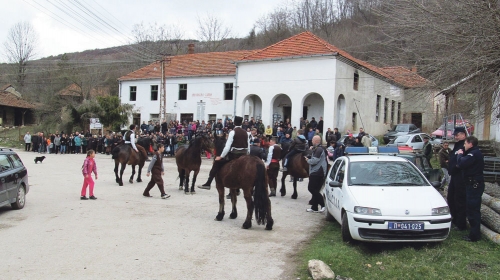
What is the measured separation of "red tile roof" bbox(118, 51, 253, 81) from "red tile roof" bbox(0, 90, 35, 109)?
22.9 m

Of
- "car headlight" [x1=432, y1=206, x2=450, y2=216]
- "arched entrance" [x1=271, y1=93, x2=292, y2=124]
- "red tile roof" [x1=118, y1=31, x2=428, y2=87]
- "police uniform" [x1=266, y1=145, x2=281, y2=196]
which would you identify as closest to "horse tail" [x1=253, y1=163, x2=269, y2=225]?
"car headlight" [x1=432, y1=206, x2=450, y2=216]

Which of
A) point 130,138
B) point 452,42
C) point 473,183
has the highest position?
point 452,42

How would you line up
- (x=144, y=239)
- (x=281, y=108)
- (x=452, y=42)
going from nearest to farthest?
1. (x=144, y=239)
2. (x=452, y=42)
3. (x=281, y=108)

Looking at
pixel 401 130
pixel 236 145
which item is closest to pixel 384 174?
pixel 236 145

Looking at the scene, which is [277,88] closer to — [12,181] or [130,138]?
[130,138]

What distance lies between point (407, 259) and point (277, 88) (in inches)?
1017

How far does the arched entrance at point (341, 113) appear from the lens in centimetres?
3070

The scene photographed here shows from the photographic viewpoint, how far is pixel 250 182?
8.60m

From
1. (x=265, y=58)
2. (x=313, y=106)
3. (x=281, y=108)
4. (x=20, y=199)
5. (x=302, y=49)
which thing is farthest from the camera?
(x=281, y=108)

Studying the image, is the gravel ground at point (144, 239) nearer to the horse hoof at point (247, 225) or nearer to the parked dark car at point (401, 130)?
the horse hoof at point (247, 225)

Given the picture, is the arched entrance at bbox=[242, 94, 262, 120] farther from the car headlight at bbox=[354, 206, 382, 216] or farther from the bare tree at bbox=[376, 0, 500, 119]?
the car headlight at bbox=[354, 206, 382, 216]

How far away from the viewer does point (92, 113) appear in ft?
126

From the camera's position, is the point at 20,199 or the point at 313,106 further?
the point at 313,106

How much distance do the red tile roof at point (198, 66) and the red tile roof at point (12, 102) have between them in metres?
22.9
